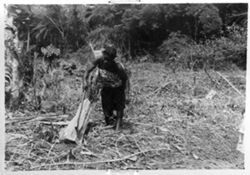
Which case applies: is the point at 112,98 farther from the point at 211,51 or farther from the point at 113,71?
the point at 211,51

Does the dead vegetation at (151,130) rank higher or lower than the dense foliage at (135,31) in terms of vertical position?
lower

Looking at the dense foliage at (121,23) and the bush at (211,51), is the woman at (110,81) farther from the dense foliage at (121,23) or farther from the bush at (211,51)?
the bush at (211,51)

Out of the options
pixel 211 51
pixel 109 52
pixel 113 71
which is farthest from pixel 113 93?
pixel 211 51

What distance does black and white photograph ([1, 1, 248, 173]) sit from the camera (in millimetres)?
3219

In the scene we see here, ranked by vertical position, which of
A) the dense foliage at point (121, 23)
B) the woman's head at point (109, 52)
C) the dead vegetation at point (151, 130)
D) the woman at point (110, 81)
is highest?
the dense foliage at point (121, 23)

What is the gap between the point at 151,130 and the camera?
3236 mm

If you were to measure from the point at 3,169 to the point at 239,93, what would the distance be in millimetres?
1617

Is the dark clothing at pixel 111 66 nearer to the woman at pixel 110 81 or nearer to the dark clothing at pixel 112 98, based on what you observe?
the woman at pixel 110 81

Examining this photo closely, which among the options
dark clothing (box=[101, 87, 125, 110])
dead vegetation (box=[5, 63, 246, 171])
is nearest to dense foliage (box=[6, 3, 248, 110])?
dead vegetation (box=[5, 63, 246, 171])

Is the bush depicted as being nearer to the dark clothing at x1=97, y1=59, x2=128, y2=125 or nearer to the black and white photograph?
the black and white photograph

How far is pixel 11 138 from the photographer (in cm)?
321

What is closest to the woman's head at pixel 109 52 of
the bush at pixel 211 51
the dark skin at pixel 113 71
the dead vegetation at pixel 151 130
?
the dark skin at pixel 113 71

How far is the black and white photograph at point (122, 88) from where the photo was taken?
10.6ft

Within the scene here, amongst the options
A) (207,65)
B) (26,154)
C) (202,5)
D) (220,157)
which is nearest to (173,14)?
(202,5)
